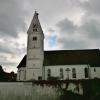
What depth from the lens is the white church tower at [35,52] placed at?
5206 centimetres

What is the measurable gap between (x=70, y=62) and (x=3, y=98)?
99.8ft

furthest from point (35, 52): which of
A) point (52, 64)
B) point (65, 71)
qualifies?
point (65, 71)

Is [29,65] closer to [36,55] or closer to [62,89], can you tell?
[36,55]

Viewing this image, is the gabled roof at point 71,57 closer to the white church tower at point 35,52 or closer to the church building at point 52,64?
the church building at point 52,64

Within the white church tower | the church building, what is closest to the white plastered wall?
the church building

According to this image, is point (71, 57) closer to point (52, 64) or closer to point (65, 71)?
point (65, 71)

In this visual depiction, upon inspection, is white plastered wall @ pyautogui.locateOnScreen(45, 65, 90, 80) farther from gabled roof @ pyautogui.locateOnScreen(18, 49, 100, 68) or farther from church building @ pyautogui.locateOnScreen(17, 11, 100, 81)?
gabled roof @ pyautogui.locateOnScreen(18, 49, 100, 68)

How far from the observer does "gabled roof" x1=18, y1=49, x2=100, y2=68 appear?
5266 cm

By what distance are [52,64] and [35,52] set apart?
571 cm

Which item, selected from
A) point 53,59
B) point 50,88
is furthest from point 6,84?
point 53,59

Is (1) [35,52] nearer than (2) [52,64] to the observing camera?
No

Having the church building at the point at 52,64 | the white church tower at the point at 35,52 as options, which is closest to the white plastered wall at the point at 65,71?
the church building at the point at 52,64

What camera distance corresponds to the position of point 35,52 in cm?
5316

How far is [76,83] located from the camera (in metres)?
38.8
